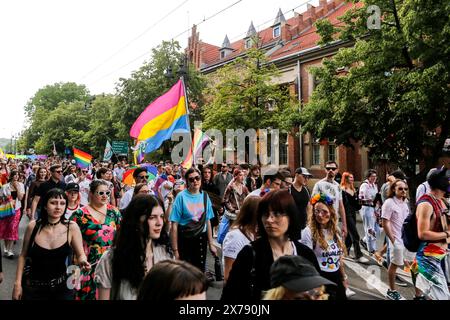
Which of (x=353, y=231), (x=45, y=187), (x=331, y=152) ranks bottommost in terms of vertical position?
(x=353, y=231)

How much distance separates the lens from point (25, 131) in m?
75.0

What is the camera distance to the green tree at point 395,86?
11.6 meters

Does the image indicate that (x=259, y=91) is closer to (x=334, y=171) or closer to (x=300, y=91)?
(x=300, y=91)

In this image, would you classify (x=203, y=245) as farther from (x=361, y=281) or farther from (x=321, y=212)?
(x=361, y=281)

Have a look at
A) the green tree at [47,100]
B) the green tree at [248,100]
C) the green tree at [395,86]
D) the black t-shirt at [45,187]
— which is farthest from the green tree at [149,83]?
the green tree at [47,100]

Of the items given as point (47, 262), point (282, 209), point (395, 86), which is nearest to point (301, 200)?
point (282, 209)

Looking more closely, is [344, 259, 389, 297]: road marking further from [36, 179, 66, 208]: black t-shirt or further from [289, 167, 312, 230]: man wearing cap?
[36, 179, 66, 208]: black t-shirt

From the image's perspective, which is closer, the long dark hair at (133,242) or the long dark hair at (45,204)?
the long dark hair at (133,242)

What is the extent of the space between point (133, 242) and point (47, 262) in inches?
46.5

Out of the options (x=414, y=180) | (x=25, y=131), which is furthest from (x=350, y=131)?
(x=25, y=131)

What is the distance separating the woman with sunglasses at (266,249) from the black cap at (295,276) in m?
0.63

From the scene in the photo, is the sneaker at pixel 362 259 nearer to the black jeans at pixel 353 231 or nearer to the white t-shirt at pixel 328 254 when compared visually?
the black jeans at pixel 353 231

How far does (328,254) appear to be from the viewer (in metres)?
3.65

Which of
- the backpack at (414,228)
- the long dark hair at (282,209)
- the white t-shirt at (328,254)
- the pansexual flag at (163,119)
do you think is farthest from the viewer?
the pansexual flag at (163,119)
